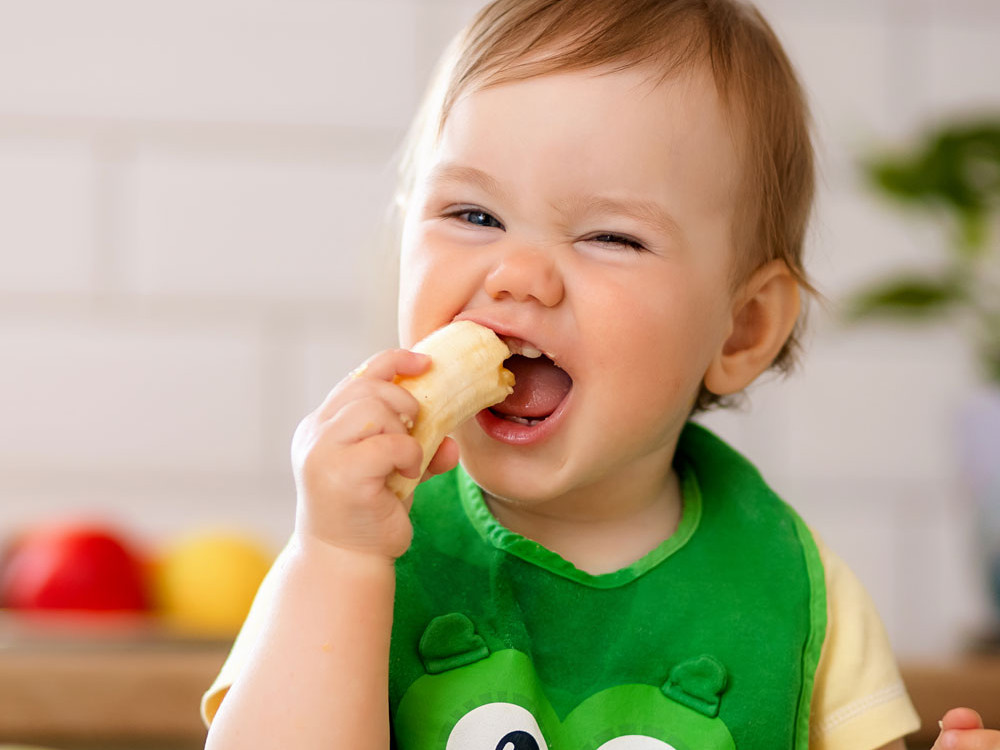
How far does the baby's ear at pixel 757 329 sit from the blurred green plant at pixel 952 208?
2.62 feet

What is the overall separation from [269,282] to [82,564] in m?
0.52

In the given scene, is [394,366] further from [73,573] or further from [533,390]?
[73,573]

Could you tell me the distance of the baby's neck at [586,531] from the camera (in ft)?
2.67

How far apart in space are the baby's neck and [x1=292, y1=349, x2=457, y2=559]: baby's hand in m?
0.17

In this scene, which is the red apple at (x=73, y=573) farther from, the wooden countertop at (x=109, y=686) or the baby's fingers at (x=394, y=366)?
the baby's fingers at (x=394, y=366)

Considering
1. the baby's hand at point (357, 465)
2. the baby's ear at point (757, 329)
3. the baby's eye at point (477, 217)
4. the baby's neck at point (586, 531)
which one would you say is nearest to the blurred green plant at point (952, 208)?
the baby's ear at point (757, 329)

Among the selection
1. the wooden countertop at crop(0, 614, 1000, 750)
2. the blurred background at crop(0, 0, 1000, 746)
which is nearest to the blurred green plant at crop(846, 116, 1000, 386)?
the blurred background at crop(0, 0, 1000, 746)

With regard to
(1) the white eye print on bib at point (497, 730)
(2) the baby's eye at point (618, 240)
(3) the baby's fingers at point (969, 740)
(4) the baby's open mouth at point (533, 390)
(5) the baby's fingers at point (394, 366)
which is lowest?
(1) the white eye print on bib at point (497, 730)

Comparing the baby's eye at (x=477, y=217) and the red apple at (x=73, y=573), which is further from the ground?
the baby's eye at (x=477, y=217)

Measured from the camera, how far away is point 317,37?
5.89 ft

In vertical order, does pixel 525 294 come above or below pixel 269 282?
above

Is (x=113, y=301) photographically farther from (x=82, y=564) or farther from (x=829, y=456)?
(x=829, y=456)

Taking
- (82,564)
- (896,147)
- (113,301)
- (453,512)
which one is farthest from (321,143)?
(453,512)

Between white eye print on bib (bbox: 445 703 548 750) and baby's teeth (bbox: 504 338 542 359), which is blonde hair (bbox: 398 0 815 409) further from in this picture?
white eye print on bib (bbox: 445 703 548 750)
